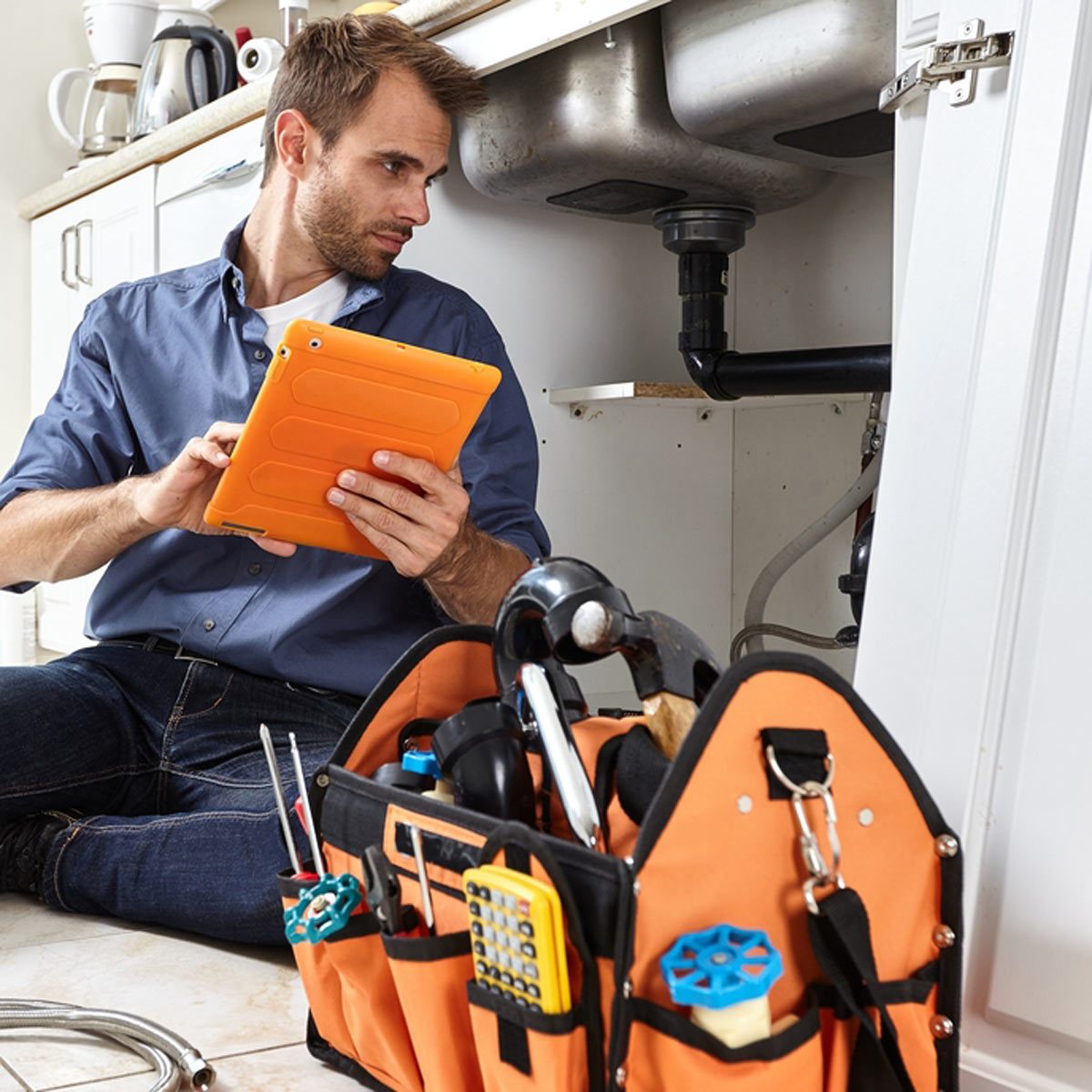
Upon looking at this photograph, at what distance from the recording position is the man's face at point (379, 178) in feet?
5.11

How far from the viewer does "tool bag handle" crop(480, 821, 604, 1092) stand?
2.23 ft

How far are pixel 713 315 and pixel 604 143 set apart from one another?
29 centimetres

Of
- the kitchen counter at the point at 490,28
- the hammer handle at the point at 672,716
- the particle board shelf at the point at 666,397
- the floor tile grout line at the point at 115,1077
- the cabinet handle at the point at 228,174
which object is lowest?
the floor tile grout line at the point at 115,1077

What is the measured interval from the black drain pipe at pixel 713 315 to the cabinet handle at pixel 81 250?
123 cm

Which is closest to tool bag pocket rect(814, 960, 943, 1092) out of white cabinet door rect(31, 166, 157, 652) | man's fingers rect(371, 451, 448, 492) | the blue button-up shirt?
man's fingers rect(371, 451, 448, 492)

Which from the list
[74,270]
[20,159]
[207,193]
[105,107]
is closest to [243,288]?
[207,193]

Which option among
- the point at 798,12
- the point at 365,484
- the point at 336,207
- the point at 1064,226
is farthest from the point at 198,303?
the point at 1064,226

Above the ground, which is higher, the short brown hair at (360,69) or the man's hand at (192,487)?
the short brown hair at (360,69)

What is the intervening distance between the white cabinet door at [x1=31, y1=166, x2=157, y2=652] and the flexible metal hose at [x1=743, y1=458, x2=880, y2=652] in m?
1.11

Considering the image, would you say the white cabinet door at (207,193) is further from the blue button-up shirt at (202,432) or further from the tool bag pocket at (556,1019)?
the tool bag pocket at (556,1019)

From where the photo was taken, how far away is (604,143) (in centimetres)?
156

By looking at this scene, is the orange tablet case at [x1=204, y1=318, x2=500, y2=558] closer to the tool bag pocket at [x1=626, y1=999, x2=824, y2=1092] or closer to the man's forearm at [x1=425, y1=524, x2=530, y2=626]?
the man's forearm at [x1=425, y1=524, x2=530, y2=626]

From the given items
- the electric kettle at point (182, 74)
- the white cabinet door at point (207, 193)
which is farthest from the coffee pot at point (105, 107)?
the white cabinet door at point (207, 193)

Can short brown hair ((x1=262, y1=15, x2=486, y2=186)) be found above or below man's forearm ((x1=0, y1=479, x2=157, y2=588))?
above
